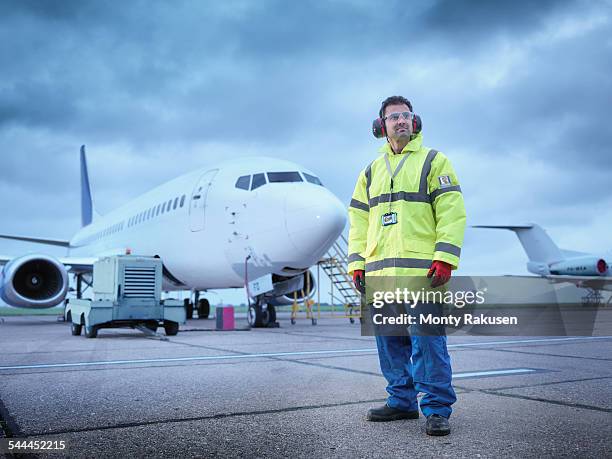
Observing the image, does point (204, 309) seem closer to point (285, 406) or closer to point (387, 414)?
point (285, 406)

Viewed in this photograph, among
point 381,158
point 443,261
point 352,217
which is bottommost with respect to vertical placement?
point 443,261

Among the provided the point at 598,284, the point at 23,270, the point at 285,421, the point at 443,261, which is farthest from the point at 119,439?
the point at 598,284

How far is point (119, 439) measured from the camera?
2.43 meters

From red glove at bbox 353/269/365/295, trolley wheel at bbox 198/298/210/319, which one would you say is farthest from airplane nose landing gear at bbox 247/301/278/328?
trolley wheel at bbox 198/298/210/319

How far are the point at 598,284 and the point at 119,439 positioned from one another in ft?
99.6

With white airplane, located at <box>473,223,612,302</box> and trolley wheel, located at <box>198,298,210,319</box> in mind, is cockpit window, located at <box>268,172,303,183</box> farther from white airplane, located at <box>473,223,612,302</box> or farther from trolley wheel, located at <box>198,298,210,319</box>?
white airplane, located at <box>473,223,612,302</box>

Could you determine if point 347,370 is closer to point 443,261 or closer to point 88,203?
point 443,261

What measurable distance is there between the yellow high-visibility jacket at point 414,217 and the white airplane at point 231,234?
6.62 meters

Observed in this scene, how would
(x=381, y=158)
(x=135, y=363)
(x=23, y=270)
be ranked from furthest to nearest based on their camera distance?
(x=23, y=270), (x=135, y=363), (x=381, y=158)

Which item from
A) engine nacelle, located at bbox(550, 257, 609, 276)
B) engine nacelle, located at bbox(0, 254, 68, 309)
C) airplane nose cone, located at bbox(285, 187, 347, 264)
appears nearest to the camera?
airplane nose cone, located at bbox(285, 187, 347, 264)

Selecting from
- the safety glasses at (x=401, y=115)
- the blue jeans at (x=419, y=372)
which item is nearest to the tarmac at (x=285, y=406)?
the blue jeans at (x=419, y=372)

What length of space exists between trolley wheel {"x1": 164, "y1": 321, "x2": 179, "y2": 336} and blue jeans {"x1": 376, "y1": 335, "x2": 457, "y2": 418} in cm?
695

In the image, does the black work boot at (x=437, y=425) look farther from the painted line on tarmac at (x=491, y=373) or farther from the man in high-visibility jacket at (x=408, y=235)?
the painted line on tarmac at (x=491, y=373)

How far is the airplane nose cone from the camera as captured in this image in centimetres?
983
